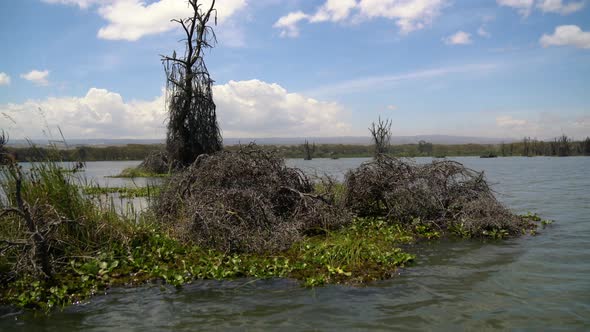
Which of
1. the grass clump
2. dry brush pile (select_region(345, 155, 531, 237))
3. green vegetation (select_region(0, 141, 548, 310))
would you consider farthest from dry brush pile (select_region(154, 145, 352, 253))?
dry brush pile (select_region(345, 155, 531, 237))

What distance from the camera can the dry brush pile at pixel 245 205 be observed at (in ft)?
27.6

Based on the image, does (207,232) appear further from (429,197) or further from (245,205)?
(429,197)

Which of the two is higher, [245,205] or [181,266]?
[245,205]

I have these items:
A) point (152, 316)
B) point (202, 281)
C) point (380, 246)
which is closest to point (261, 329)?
point (152, 316)

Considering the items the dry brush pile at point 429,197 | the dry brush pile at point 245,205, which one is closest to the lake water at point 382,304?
the dry brush pile at point 245,205

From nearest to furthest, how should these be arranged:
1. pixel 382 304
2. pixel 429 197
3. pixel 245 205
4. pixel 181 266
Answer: pixel 382 304 < pixel 181 266 < pixel 245 205 < pixel 429 197

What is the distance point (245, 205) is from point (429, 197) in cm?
471

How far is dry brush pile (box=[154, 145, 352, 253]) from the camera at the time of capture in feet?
27.6

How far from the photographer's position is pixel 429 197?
10.9 m

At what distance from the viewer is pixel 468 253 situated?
28.7ft

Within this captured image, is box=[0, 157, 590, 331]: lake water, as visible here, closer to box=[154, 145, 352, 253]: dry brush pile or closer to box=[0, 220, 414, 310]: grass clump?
box=[0, 220, 414, 310]: grass clump

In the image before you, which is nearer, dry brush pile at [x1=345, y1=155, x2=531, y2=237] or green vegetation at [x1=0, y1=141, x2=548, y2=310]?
green vegetation at [x1=0, y1=141, x2=548, y2=310]

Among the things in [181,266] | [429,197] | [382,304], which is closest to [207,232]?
[181,266]

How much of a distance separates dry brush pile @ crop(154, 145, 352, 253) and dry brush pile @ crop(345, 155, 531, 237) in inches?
49.1
